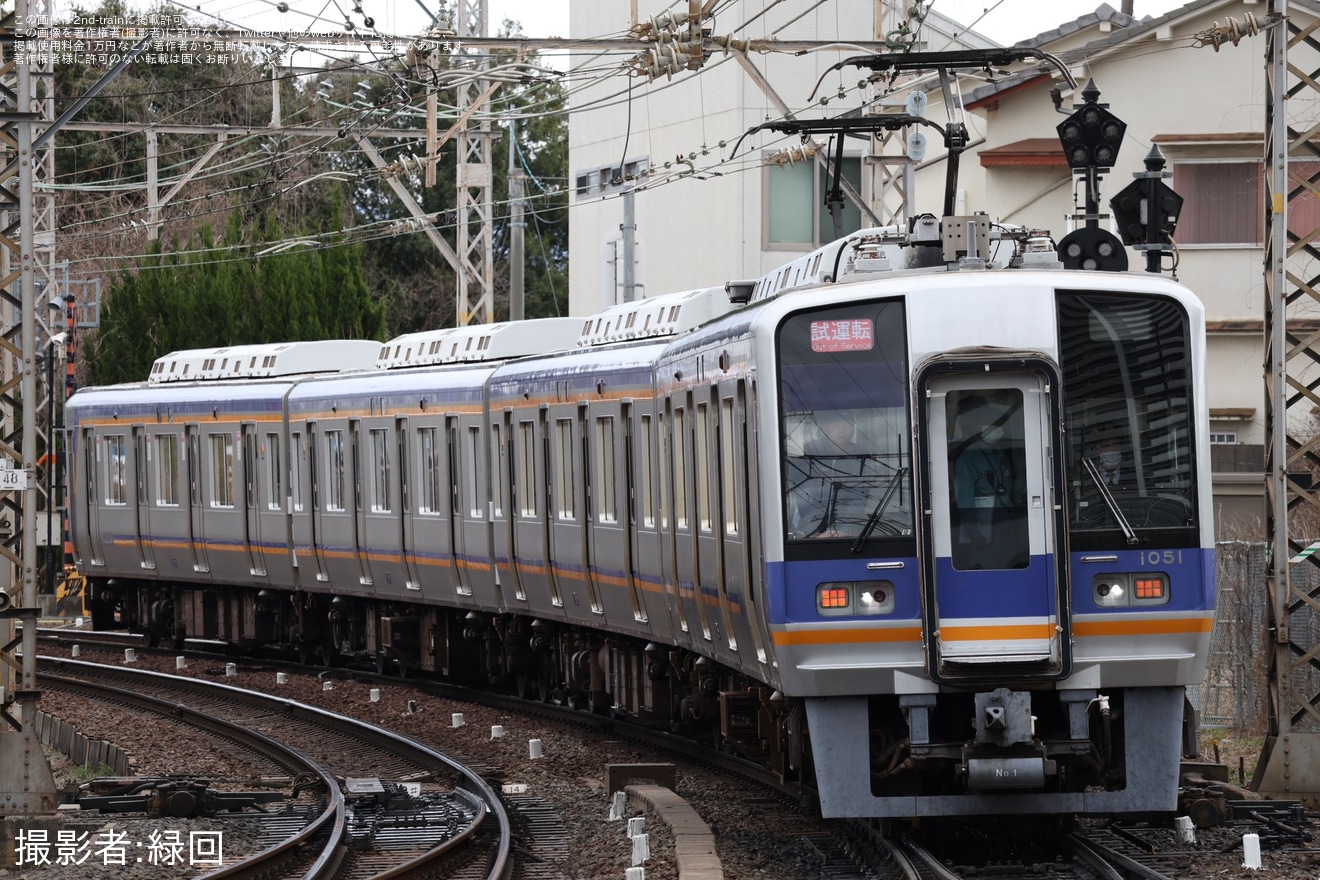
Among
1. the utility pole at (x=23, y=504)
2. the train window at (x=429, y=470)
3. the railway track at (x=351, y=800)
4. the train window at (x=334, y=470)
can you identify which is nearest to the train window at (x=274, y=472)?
the train window at (x=334, y=470)

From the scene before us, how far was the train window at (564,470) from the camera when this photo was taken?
16.7m

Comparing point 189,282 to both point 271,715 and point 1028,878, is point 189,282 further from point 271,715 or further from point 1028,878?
point 1028,878

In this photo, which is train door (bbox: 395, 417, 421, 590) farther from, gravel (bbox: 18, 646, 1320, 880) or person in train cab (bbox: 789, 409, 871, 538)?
person in train cab (bbox: 789, 409, 871, 538)

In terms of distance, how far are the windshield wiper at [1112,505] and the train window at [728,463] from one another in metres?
1.82

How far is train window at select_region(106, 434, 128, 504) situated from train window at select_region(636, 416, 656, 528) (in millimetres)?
13347

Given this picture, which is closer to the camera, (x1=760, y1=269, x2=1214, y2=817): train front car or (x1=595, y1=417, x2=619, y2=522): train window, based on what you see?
(x1=760, y1=269, x2=1214, y2=817): train front car

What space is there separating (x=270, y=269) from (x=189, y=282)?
5.28 ft

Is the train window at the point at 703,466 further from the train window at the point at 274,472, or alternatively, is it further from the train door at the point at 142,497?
the train door at the point at 142,497

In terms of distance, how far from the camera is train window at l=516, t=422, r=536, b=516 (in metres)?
17.7

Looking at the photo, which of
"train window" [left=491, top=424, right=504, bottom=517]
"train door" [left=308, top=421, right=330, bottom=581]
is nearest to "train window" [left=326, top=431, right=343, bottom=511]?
"train door" [left=308, top=421, right=330, bottom=581]

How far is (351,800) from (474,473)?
6.21m

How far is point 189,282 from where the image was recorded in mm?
34562

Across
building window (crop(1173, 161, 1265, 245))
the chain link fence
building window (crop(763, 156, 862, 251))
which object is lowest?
the chain link fence

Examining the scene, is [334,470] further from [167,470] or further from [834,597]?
[834,597]
